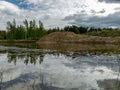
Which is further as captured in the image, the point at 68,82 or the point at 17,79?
the point at 17,79

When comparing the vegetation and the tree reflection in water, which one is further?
the vegetation

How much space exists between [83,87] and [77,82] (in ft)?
4.62

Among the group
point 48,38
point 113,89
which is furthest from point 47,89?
point 48,38

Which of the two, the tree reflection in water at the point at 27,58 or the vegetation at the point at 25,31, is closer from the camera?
the tree reflection in water at the point at 27,58

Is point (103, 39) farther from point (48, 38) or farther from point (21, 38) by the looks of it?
point (21, 38)

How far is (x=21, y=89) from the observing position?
12.2 m

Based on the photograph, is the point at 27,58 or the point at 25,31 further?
the point at 25,31

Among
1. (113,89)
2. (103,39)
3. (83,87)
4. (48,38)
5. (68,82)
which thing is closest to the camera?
(113,89)

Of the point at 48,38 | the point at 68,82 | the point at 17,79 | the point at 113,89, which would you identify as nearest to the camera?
the point at 113,89

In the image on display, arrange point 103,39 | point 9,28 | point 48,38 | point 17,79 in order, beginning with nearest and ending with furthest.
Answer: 1. point 17,79
2. point 103,39
3. point 48,38
4. point 9,28

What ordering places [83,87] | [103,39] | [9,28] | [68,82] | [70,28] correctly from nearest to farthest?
[83,87]
[68,82]
[103,39]
[9,28]
[70,28]

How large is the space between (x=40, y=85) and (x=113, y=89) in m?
3.75

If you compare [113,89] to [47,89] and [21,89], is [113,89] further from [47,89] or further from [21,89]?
[21,89]

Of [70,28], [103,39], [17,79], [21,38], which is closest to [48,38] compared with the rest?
[21,38]
